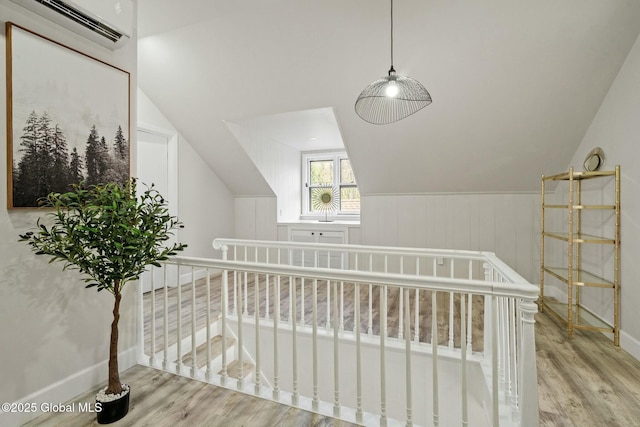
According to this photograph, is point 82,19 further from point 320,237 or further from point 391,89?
point 320,237

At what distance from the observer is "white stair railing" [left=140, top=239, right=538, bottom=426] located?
4.62 feet

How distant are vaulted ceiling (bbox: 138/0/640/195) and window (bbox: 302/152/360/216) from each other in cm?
135

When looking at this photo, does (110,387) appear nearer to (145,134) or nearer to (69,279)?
(69,279)

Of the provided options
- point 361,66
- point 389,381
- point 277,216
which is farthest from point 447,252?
point 277,216

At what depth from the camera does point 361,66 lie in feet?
9.24

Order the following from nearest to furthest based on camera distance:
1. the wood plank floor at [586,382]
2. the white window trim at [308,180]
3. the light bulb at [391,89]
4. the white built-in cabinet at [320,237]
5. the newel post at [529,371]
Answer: the newel post at [529,371], the wood plank floor at [586,382], the light bulb at [391,89], the white built-in cabinet at [320,237], the white window trim at [308,180]

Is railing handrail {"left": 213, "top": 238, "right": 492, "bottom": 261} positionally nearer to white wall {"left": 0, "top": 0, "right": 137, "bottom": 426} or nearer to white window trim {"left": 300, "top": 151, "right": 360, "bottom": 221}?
white wall {"left": 0, "top": 0, "right": 137, "bottom": 426}

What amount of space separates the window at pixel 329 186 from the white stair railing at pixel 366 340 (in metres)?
1.88

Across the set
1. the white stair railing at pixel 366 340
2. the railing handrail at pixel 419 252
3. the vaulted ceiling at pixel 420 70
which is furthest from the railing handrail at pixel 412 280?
the vaulted ceiling at pixel 420 70

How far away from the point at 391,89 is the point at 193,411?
219cm

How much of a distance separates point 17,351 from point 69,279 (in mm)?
406

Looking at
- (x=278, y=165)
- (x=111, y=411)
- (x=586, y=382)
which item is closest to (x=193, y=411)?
(x=111, y=411)

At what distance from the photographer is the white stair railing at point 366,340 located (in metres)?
1.41

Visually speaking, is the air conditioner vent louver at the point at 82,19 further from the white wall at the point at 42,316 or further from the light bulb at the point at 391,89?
the light bulb at the point at 391,89
